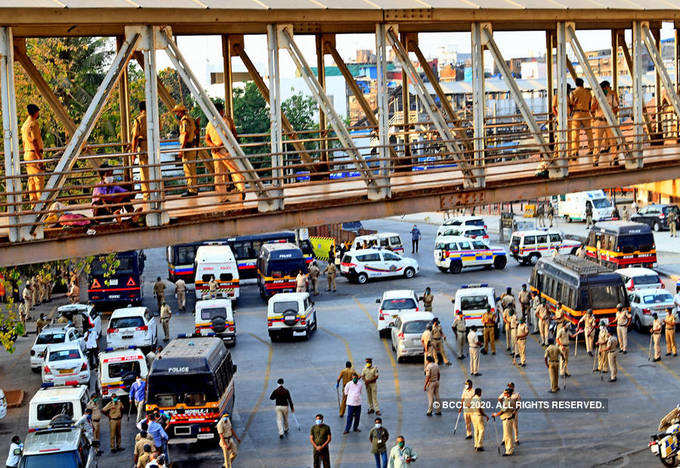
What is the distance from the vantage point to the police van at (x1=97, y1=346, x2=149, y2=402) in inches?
1112

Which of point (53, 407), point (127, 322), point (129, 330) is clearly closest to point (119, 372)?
point (53, 407)

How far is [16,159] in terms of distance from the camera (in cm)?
1652

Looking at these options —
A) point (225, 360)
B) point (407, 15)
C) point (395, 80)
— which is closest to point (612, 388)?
point (225, 360)

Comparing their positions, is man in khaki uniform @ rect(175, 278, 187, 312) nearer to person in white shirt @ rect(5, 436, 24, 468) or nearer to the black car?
person in white shirt @ rect(5, 436, 24, 468)

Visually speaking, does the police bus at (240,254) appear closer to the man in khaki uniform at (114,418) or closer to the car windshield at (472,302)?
the car windshield at (472,302)

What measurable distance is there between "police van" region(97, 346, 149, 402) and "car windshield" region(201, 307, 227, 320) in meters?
7.83

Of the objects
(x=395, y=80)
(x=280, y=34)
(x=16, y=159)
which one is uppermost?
(x=395, y=80)

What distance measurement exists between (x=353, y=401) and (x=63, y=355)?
1001cm

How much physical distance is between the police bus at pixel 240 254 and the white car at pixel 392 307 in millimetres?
15067

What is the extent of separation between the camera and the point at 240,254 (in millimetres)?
51656

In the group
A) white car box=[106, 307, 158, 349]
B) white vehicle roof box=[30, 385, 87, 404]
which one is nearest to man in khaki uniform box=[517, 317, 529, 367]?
white car box=[106, 307, 158, 349]

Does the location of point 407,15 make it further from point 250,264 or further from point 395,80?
point 395,80

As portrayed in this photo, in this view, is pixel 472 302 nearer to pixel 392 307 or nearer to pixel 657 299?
pixel 392 307

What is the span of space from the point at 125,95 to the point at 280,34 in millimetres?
3397
